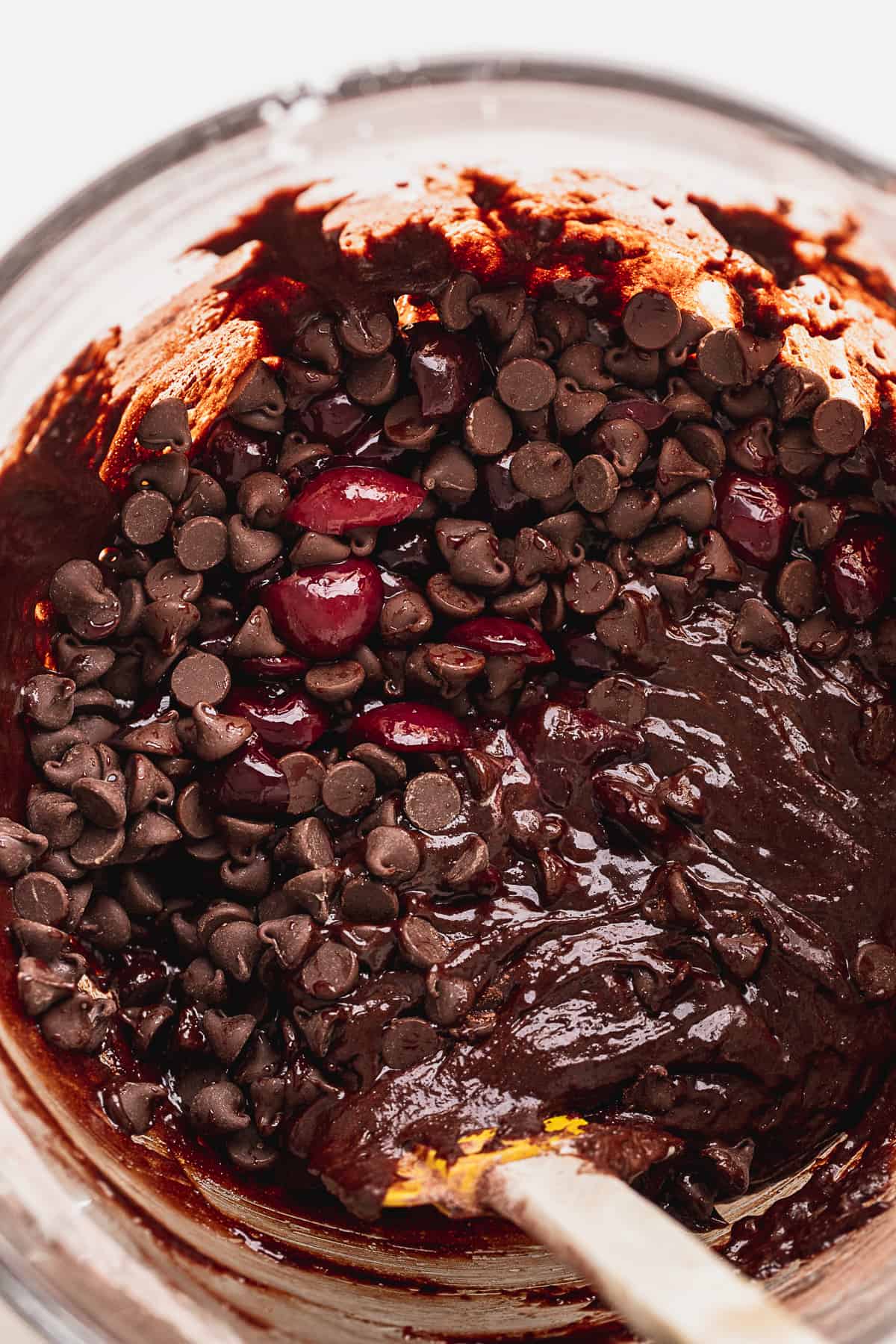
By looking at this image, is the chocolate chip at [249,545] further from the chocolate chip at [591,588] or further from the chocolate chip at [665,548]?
the chocolate chip at [665,548]

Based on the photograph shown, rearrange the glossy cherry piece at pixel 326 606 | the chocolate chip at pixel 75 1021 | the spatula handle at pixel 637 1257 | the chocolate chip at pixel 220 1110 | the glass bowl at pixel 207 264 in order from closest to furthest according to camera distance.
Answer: the spatula handle at pixel 637 1257
the glass bowl at pixel 207 264
the chocolate chip at pixel 75 1021
the chocolate chip at pixel 220 1110
the glossy cherry piece at pixel 326 606

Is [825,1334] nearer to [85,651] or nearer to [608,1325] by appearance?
[608,1325]

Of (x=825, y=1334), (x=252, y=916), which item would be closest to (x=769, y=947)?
(x=825, y=1334)

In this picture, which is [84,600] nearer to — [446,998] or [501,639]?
[501,639]

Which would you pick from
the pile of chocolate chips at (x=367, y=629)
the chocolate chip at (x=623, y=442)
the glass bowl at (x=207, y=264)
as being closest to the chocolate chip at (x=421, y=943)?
the pile of chocolate chips at (x=367, y=629)

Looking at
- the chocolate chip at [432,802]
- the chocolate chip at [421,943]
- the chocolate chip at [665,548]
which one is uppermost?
the chocolate chip at [665,548]

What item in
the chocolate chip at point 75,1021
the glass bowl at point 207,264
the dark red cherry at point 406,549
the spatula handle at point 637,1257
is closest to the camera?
the spatula handle at point 637,1257

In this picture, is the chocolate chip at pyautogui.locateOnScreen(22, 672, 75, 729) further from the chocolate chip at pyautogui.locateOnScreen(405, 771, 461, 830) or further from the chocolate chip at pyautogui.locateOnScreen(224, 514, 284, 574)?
the chocolate chip at pyautogui.locateOnScreen(405, 771, 461, 830)
